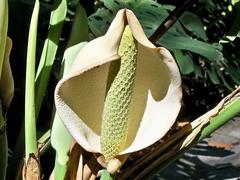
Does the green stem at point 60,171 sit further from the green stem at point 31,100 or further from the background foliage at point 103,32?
the background foliage at point 103,32

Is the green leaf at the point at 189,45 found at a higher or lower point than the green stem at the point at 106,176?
lower

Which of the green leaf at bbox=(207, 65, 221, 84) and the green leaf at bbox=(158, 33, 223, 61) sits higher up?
the green leaf at bbox=(158, 33, 223, 61)

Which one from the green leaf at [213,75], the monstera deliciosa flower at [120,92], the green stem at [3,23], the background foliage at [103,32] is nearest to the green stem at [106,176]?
the monstera deliciosa flower at [120,92]

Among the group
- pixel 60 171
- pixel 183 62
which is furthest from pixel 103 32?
pixel 60 171

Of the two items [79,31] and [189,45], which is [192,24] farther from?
[79,31]

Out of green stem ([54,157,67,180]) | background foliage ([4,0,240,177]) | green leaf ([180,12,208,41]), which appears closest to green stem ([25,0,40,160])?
green stem ([54,157,67,180])

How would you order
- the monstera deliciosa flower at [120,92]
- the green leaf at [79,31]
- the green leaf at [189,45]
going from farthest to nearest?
the green leaf at [189,45] < the green leaf at [79,31] < the monstera deliciosa flower at [120,92]

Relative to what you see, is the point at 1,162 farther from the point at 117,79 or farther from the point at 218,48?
the point at 218,48

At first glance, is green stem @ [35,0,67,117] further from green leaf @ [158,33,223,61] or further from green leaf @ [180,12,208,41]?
green leaf @ [180,12,208,41]
